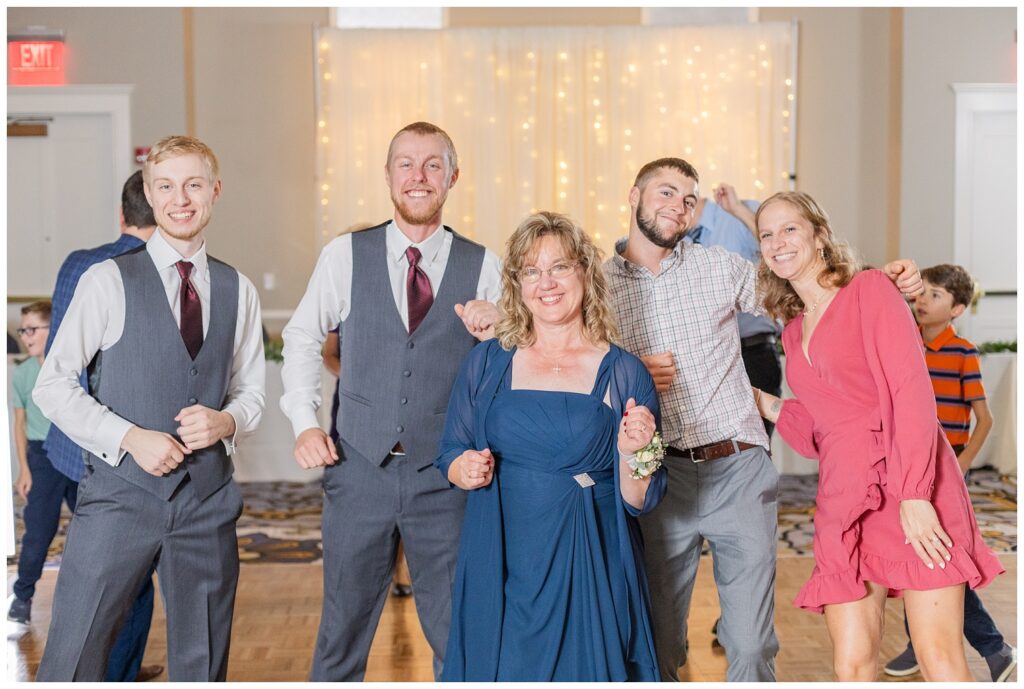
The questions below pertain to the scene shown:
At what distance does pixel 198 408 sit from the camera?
239 cm

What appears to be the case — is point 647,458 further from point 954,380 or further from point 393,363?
point 954,380

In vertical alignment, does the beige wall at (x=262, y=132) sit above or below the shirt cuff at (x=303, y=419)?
above

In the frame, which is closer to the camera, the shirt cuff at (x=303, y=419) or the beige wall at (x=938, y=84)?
the shirt cuff at (x=303, y=419)

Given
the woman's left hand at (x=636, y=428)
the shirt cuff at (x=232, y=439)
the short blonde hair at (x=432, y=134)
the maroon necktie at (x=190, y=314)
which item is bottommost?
the shirt cuff at (x=232, y=439)

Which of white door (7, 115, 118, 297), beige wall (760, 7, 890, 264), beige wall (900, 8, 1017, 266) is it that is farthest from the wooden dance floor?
beige wall (760, 7, 890, 264)

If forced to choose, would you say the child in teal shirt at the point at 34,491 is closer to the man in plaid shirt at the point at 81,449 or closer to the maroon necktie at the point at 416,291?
the man in plaid shirt at the point at 81,449

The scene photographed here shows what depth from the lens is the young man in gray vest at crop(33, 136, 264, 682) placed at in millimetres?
2342

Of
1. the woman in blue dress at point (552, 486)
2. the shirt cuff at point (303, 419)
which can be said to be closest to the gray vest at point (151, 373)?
the shirt cuff at point (303, 419)

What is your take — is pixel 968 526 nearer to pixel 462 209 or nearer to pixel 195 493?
pixel 195 493

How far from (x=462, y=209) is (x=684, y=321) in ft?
21.8

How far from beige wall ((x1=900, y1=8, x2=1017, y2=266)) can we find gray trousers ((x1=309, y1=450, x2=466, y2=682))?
7242mm

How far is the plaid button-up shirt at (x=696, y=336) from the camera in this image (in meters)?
2.72

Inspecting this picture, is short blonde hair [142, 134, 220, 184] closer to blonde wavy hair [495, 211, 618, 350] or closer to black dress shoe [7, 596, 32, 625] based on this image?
blonde wavy hair [495, 211, 618, 350]

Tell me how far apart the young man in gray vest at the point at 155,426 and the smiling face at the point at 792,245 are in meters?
1.30
